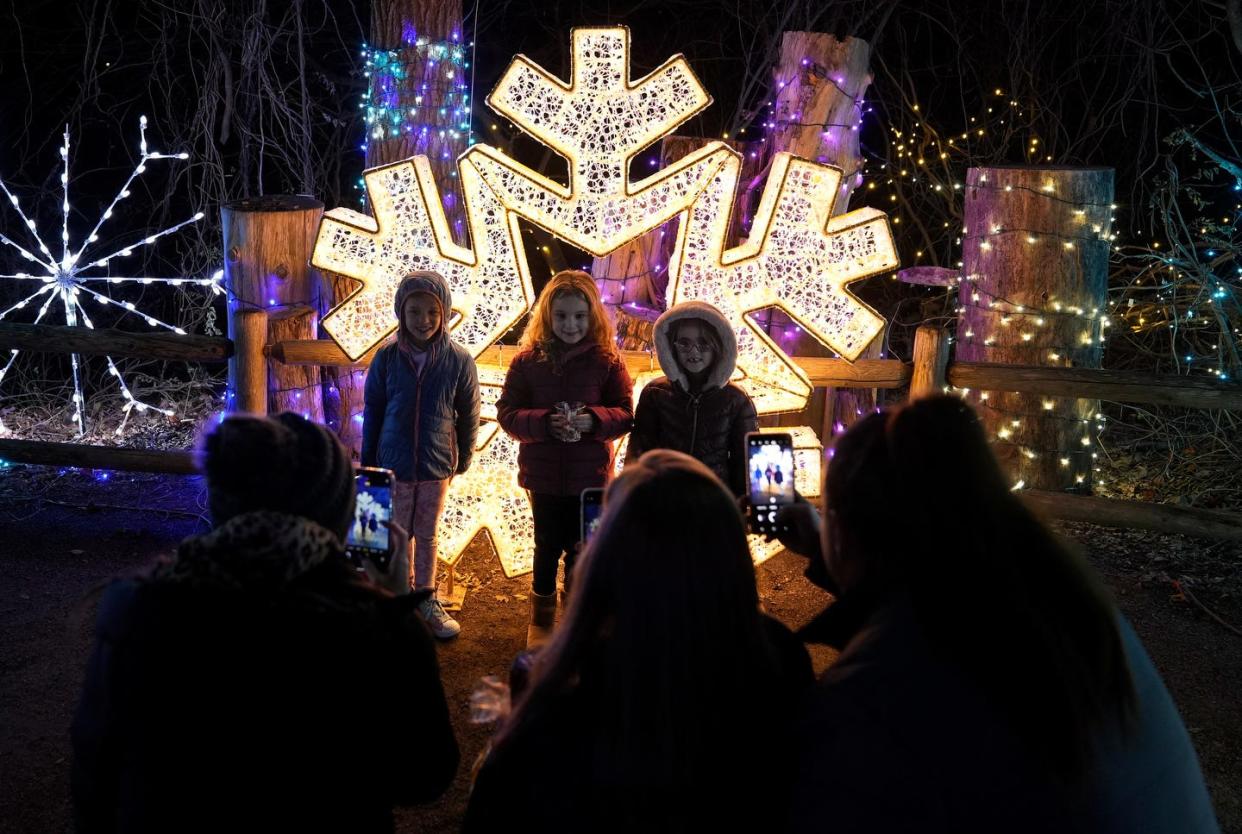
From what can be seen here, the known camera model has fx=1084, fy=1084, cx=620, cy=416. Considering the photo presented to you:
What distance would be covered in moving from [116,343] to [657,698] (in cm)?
469

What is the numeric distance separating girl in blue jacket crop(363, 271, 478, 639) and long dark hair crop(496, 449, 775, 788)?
2.70 m

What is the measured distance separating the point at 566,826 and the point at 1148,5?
755cm

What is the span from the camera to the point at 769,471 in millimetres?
3334

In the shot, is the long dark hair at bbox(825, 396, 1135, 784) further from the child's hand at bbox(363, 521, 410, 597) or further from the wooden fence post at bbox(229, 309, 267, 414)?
the wooden fence post at bbox(229, 309, 267, 414)

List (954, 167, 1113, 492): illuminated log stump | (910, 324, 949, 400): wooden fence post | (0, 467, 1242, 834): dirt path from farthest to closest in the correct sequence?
1. (954, 167, 1113, 492): illuminated log stump
2. (910, 324, 949, 400): wooden fence post
3. (0, 467, 1242, 834): dirt path

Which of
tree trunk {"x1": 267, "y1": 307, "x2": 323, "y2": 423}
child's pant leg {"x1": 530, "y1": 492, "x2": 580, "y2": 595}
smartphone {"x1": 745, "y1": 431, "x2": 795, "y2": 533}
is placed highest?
tree trunk {"x1": 267, "y1": 307, "x2": 323, "y2": 423}

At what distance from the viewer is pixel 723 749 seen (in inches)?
62.2

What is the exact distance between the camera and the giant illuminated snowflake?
14.7 ft

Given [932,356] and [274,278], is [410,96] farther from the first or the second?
[932,356]

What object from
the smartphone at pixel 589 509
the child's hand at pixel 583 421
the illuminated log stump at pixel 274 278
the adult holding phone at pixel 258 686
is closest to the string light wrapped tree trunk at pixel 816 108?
the child's hand at pixel 583 421

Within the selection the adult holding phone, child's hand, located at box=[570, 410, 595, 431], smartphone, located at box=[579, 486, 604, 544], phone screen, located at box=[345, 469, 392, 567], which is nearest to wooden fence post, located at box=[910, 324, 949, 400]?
child's hand, located at box=[570, 410, 595, 431]

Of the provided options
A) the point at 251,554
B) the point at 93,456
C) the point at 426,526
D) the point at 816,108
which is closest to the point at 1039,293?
the point at 816,108

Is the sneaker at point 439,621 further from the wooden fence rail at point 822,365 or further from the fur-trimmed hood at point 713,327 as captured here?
the fur-trimmed hood at point 713,327

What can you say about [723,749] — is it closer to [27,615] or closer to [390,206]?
[390,206]
